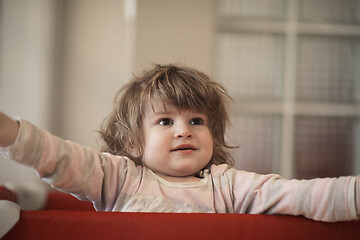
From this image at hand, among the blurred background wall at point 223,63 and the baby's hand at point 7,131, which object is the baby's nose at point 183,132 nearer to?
the baby's hand at point 7,131

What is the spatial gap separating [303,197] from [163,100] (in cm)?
34

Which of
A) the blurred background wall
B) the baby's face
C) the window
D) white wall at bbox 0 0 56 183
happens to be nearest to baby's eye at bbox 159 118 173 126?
the baby's face

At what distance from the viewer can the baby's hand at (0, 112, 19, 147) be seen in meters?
0.55

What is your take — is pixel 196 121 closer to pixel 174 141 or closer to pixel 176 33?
pixel 174 141

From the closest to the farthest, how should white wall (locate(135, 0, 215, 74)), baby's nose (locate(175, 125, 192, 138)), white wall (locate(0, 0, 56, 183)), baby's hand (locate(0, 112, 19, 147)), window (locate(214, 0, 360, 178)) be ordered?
baby's hand (locate(0, 112, 19, 147)) < baby's nose (locate(175, 125, 192, 138)) < white wall (locate(0, 0, 56, 183)) < white wall (locate(135, 0, 215, 74)) < window (locate(214, 0, 360, 178))

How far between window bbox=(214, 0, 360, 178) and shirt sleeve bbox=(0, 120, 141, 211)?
1532mm

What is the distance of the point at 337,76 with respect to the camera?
2.40 m

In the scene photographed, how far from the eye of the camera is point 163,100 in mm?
837

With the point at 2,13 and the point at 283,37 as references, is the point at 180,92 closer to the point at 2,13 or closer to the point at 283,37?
the point at 2,13

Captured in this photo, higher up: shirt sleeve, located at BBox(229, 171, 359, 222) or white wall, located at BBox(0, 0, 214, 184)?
white wall, located at BBox(0, 0, 214, 184)

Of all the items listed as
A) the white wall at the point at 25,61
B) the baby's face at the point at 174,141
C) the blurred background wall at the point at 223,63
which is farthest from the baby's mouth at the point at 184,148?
the white wall at the point at 25,61

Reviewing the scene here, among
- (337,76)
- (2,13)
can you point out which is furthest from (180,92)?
(337,76)

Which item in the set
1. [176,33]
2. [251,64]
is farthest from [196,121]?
[251,64]

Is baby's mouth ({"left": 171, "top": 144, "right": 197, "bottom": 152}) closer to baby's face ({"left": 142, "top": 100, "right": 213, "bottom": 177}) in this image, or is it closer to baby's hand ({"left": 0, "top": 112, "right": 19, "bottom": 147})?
baby's face ({"left": 142, "top": 100, "right": 213, "bottom": 177})
